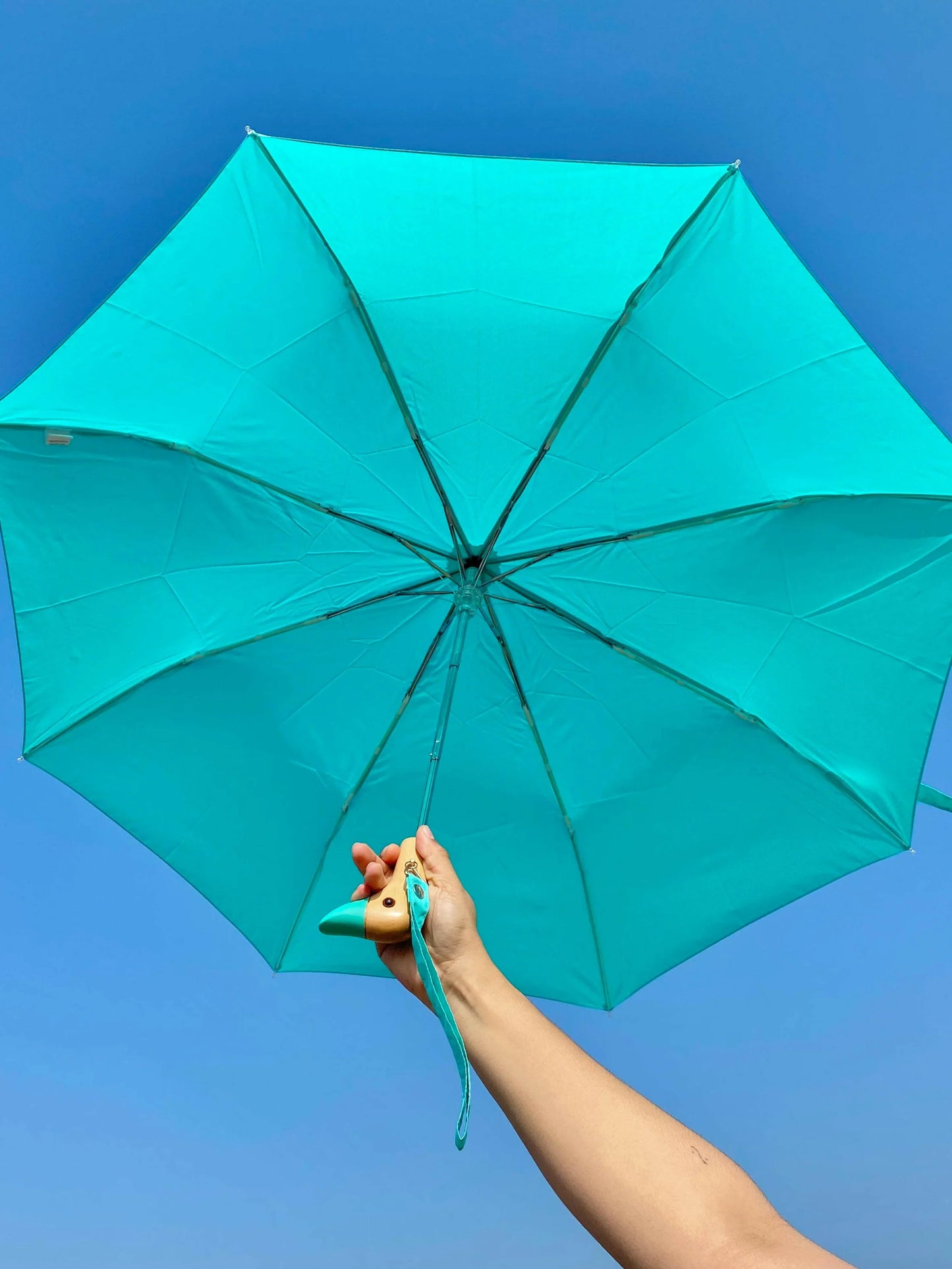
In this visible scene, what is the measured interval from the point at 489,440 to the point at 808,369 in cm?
118

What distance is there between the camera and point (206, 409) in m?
3.51

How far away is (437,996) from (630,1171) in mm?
613

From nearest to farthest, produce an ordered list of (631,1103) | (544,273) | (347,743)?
(631,1103) → (544,273) → (347,743)

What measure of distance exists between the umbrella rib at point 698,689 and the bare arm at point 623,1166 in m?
2.73

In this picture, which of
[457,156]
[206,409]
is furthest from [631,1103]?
[457,156]

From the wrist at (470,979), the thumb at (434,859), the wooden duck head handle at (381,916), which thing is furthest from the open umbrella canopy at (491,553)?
the wrist at (470,979)

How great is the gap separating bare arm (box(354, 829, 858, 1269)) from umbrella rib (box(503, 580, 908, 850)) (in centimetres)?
273

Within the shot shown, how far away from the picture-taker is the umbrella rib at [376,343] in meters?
3.39

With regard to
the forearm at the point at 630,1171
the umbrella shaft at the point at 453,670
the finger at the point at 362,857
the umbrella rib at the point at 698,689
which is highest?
the umbrella shaft at the point at 453,670

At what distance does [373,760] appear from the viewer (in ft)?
13.3

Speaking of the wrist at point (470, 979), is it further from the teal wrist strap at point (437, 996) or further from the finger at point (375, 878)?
the finger at point (375, 878)

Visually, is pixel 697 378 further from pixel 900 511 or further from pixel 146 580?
pixel 146 580

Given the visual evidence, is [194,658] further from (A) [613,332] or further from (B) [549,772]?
(A) [613,332]

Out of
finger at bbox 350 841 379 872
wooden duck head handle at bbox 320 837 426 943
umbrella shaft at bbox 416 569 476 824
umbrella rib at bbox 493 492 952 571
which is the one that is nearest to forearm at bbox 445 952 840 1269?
wooden duck head handle at bbox 320 837 426 943
